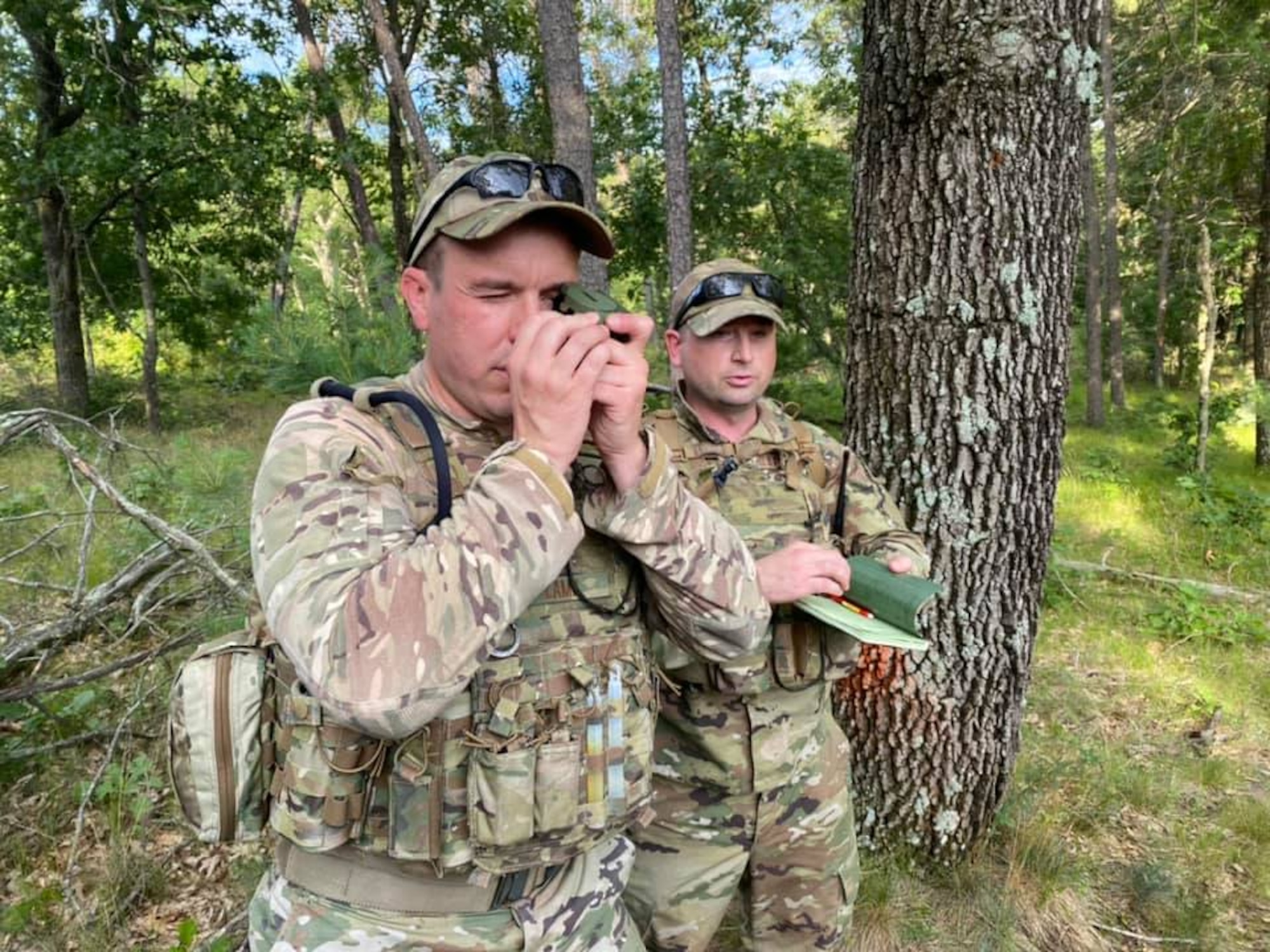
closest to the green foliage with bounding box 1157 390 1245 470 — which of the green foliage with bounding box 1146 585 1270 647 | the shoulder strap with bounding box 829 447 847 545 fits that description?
the green foliage with bounding box 1146 585 1270 647

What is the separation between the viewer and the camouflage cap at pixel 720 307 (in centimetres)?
218

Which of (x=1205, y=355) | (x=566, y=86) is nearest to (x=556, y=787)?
(x=566, y=86)

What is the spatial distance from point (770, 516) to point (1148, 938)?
7.03ft

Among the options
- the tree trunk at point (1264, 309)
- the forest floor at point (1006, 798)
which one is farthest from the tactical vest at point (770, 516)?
the tree trunk at point (1264, 309)

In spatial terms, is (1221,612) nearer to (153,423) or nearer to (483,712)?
(483,712)

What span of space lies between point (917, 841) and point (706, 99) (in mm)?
11958

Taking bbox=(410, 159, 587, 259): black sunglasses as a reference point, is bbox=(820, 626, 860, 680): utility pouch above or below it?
below

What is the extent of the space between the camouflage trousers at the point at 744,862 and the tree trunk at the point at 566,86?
4.75 m

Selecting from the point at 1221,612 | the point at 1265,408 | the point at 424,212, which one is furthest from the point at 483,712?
the point at 1265,408

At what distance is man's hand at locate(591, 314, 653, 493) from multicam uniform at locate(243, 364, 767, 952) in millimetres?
49

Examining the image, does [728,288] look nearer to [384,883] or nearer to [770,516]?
[770,516]

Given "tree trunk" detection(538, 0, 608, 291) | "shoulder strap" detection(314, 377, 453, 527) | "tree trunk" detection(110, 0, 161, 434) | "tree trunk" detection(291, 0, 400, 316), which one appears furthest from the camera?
"tree trunk" detection(291, 0, 400, 316)

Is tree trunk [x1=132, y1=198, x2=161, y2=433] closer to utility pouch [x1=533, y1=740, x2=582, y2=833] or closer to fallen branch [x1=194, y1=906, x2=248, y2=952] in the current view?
fallen branch [x1=194, y1=906, x2=248, y2=952]

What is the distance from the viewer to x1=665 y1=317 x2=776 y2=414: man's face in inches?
86.2
